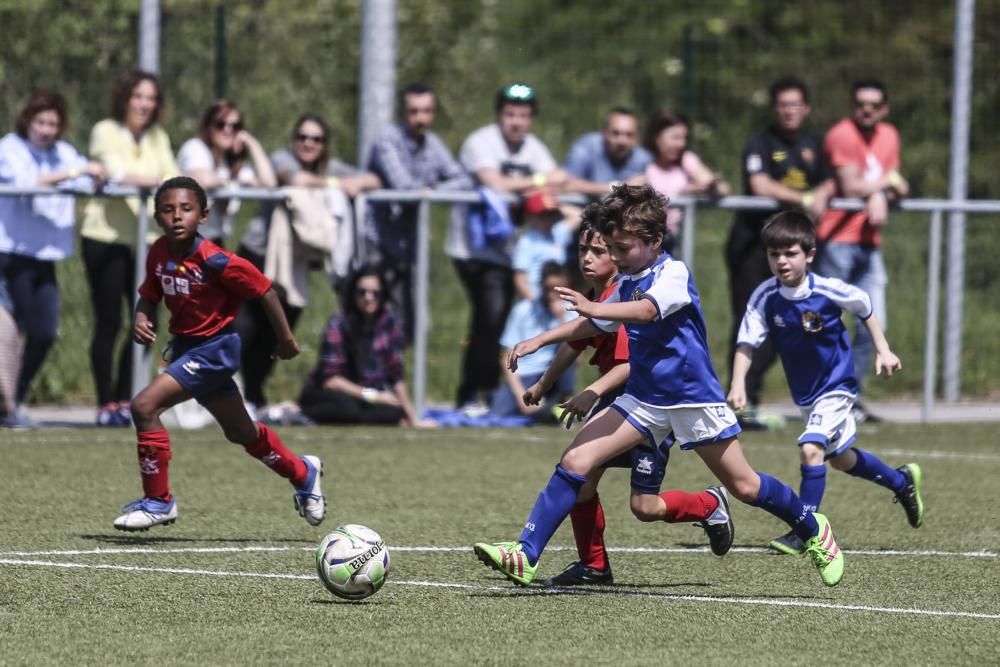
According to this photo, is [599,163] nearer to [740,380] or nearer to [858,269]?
[858,269]

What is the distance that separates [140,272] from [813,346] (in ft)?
16.8

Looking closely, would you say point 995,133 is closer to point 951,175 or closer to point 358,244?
point 951,175

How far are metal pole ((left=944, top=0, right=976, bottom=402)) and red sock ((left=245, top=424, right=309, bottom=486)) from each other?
23.0 ft

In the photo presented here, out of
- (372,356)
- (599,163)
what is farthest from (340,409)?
(599,163)

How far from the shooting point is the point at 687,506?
7273 millimetres

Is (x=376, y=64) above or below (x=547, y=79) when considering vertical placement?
below

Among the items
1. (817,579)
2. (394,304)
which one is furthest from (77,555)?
(394,304)

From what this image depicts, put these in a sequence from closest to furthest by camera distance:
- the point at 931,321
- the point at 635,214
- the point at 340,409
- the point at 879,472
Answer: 1. the point at 635,214
2. the point at 879,472
3. the point at 340,409
4. the point at 931,321

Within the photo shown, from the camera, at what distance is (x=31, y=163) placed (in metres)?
12.0

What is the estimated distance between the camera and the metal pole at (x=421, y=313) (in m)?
12.8

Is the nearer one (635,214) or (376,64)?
(635,214)

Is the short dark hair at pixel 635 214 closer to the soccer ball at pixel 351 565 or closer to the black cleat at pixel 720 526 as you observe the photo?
the black cleat at pixel 720 526

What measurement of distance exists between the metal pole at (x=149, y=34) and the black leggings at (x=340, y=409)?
2.93 meters

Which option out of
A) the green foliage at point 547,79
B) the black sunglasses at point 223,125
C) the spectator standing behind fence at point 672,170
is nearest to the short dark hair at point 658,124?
the spectator standing behind fence at point 672,170
